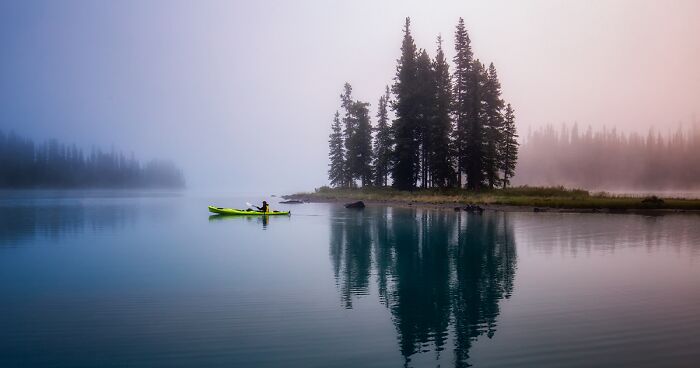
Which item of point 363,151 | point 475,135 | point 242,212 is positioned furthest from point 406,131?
point 242,212

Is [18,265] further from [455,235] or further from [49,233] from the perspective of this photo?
[455,235]

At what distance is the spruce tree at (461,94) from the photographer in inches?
2432

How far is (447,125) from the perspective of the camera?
204 ft

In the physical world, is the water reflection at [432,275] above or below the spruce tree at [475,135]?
below

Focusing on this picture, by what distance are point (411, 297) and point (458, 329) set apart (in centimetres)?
322

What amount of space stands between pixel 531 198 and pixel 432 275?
38.7 m

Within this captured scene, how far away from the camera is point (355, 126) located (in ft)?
282

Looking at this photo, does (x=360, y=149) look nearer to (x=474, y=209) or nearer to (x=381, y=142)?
(x=381, y=142)

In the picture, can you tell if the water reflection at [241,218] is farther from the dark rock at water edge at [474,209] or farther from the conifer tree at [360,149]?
the conifer tree at [360,149]

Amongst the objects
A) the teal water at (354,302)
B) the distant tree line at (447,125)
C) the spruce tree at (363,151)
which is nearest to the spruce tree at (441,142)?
the distant tree line at (447,125)

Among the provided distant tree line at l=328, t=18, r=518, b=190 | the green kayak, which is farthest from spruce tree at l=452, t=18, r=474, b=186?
the green kayak

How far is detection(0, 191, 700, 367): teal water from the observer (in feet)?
30.7

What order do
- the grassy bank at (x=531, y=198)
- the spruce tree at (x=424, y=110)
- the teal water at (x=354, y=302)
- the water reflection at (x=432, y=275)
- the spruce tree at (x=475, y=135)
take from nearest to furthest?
the teal water at (x=354, y=302)
the water reflection at (x=432, y=275)
the grassy bank at (x=531, y=198)
the spruce tree at (x=475, y=135)
the spruce tree at (x=424, y=110)

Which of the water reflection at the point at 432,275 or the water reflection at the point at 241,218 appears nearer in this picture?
the water reflection at the point at 432,275
